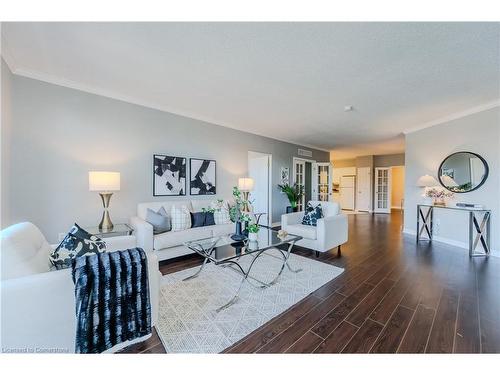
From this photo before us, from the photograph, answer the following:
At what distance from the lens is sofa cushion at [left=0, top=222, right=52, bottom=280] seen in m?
1.16

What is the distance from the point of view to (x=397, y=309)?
1.98m

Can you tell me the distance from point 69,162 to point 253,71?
2767mm

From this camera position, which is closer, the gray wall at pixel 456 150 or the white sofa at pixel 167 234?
the white sofa at pixel 167 234

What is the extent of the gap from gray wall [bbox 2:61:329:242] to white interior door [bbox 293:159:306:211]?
3705mm

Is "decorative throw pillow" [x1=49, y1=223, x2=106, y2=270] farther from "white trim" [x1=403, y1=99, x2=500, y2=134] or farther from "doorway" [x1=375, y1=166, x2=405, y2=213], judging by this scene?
"doorway" [x1=375, y1=166, x2=405, y2=213]

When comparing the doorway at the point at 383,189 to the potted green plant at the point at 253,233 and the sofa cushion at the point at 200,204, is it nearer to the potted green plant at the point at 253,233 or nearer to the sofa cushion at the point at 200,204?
the sofa cushion at the point at 200,204

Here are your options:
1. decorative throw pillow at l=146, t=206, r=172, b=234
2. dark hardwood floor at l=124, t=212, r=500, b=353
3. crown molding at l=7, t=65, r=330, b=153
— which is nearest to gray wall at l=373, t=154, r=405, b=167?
dark hardwood floor at l=124, t=212, r=500, b=353

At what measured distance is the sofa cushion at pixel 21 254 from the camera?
3.82 ft

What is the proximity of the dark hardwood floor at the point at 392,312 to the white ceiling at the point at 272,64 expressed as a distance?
2.50 metres

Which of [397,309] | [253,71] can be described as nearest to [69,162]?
[253,71]

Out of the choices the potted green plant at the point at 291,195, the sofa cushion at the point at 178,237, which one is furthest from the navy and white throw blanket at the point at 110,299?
the potted green plant at the point at 291,195

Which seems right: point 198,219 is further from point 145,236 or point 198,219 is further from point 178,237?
point 145,236

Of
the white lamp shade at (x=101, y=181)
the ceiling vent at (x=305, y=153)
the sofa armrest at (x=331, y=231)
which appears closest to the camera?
the white lamp shade at (x=101, y=181)
